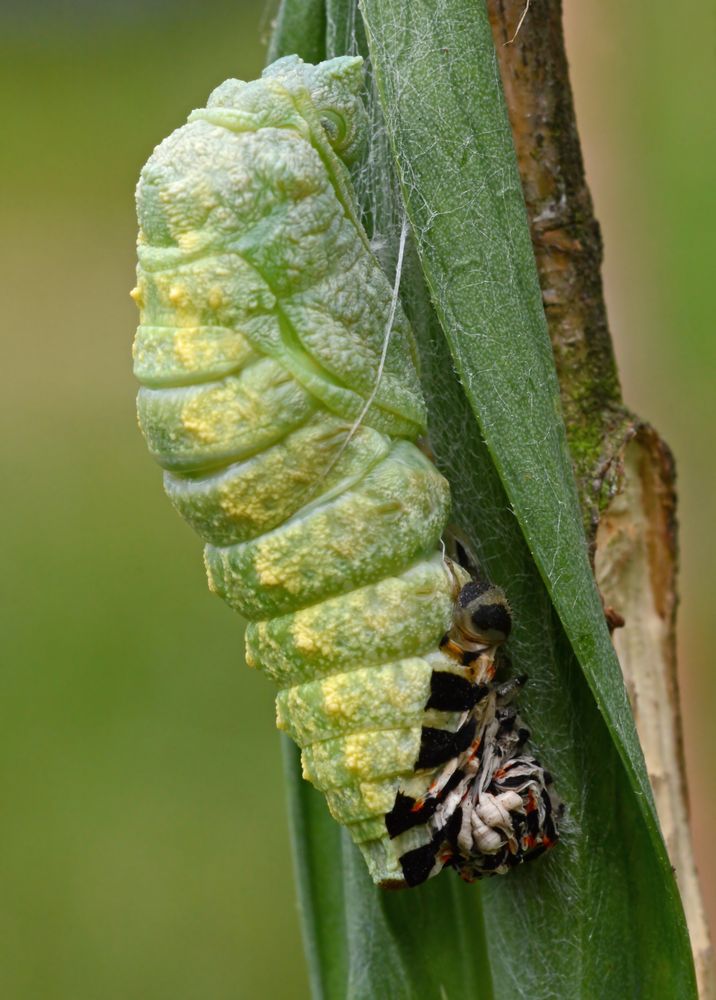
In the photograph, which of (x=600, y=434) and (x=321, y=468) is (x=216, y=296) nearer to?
(x=321, y=468)

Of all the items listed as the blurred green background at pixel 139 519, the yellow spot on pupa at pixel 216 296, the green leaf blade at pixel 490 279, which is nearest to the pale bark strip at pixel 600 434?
the green leaf blade at pixel 490 279

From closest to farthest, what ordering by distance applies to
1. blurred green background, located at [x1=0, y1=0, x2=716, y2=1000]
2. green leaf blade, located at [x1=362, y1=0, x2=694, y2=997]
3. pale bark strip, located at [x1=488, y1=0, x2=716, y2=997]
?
green leaf blade, located at [x1=362, y1=0, x2=694, y2=997], pale bark strip, located at [x1=488, y1=0, x2=716, y2=997], blurred green background, located at [x1=0, y1=0, x2=716, y2=1000]

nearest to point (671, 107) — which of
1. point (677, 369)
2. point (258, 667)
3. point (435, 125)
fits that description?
point (677, 369)

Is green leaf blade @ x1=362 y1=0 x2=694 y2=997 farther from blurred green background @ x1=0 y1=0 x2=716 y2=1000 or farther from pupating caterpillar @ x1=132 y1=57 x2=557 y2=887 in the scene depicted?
blurred green background @ x1=0 y1=0 x2=716 y2=1000

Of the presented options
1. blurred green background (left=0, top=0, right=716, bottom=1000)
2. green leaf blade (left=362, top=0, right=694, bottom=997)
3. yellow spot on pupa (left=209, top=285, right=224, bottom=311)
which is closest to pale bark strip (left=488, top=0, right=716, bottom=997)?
green leaf blade (left=362, top=0, right=694, bottom=997)

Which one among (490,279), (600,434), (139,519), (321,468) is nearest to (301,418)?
(321,468)

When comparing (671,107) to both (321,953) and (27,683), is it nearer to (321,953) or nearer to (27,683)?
(321,953)
